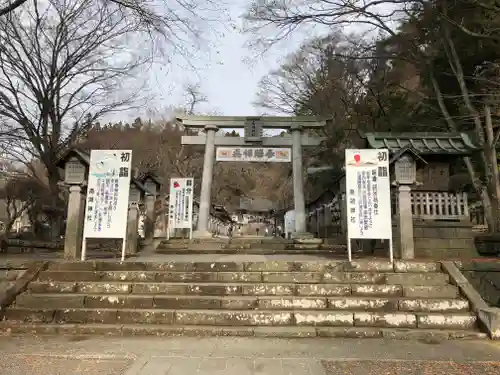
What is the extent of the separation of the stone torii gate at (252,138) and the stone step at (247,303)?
31.1 feet

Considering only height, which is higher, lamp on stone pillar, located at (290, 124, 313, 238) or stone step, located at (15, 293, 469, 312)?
lamp on stone pillar, located at (290, 124, 313, 238)

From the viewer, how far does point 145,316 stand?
233 inches

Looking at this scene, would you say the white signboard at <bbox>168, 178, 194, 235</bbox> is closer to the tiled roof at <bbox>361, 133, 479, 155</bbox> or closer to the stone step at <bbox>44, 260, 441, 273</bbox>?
the tiled roof at <bbox>361, 133, 479, 155</bbox>

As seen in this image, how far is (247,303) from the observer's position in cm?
620

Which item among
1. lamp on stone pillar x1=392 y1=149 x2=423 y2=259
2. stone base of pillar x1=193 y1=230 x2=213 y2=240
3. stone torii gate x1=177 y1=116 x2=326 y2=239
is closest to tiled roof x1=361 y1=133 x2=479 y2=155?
stone torii gate x1=177 y1=116 x2=326 y2=239

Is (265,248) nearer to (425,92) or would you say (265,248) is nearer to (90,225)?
(90,225)

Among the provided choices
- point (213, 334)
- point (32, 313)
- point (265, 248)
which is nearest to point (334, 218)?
point (265, 248)

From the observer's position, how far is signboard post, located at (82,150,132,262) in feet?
26.2

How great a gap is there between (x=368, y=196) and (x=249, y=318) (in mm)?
3724

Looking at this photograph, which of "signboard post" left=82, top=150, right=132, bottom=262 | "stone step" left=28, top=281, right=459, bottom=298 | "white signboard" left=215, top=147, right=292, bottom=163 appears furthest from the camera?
"white signboard" left=215, top=147, right=292, bottom=163

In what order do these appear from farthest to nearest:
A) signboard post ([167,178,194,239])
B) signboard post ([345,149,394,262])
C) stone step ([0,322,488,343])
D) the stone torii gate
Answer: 1. the stone torii gate
2. signboard post ([167,178,194,239])
3. signboard post ([345,149,394,262])
4. stone step ([0,322,488,343])

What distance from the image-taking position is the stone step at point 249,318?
19.0 feet

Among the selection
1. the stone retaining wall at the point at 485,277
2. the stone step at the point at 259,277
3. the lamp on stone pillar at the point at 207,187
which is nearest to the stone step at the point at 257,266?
the stone step at the point at 259,277

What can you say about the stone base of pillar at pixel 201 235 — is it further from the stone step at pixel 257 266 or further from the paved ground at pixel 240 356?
the paved ground at pixel 240 356
